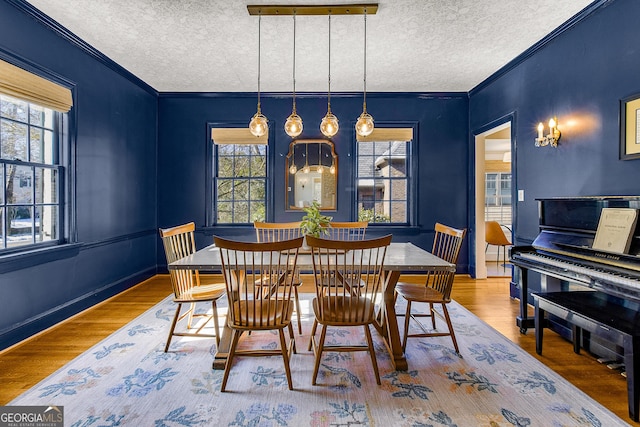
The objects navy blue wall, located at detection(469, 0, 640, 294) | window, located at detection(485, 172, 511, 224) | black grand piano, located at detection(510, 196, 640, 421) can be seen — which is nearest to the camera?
black grand piano, located at detection(510, 196, 640, 421)

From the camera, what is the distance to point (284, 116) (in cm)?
489

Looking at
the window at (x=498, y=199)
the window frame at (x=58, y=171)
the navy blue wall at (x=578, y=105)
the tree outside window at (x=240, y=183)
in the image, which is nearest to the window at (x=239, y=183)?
the tree outside window at (x=240, y=183)

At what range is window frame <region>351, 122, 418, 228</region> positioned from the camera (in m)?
4.89

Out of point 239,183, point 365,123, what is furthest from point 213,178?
point 365,123

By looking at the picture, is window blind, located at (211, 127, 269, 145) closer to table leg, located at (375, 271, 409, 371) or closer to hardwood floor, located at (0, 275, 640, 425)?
hardwood floor, located at (0, 275, 640, 425)

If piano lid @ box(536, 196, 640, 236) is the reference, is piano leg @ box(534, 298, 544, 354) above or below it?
below

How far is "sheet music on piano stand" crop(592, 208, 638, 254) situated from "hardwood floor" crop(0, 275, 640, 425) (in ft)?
2.85

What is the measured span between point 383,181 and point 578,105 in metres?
2.59

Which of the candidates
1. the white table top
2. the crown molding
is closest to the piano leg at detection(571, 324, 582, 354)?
the white table top

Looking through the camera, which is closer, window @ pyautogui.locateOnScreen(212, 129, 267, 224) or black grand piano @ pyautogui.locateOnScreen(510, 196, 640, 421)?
black grand piano @ pyautogui.locateOnScreen(510, 196, 640, 421)

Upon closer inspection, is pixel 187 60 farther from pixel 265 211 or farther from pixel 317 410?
pixel 317 410

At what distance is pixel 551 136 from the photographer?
10.2 feet

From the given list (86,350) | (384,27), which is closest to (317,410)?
(86,350)

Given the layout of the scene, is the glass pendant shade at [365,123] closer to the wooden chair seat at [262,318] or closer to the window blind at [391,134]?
the wooden chair seat at [262,318]
